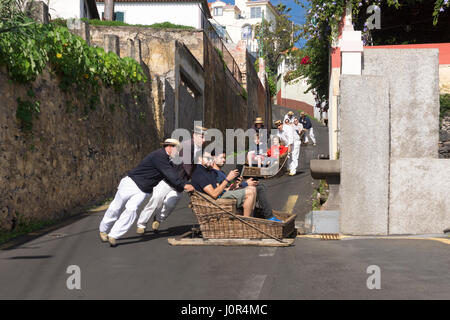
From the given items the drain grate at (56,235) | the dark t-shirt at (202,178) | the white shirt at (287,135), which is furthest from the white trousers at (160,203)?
the white shirt at (287,135)

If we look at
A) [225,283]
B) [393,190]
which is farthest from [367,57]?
[225,283]

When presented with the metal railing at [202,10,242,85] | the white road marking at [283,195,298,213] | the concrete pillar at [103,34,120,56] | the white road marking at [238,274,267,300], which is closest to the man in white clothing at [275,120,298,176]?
the white road marking at [283,195,298,213]

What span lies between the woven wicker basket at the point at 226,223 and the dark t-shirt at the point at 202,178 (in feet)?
1.39

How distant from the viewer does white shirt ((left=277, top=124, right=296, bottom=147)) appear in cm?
1672

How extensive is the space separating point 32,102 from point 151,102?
25.2 feet

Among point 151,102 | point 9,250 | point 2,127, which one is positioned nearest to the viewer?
point 9,250

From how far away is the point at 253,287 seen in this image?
4.99m

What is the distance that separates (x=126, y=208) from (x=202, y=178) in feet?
3.98

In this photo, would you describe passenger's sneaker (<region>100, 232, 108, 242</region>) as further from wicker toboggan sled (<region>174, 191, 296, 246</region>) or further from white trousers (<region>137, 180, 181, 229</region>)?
wicker toboggan sled (<region>174, 191, 296, 246</region>)

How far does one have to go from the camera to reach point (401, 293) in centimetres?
471

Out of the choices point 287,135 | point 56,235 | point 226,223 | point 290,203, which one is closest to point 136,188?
point 226,223

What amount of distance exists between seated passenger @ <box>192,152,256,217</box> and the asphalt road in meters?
0.87

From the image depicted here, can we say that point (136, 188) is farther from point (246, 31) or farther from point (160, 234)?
point (246, 31)
